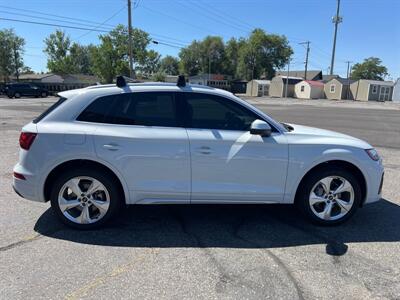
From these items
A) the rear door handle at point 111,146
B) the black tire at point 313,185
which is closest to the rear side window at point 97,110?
the rear door handle at point 111,146

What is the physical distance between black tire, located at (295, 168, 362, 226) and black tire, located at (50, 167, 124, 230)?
2.21m

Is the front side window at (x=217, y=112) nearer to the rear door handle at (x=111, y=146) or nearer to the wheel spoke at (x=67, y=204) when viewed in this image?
the rear door handle at (x=111, y=146)

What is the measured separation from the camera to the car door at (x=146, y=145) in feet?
13.5

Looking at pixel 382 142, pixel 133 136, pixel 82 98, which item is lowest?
pixel 382 142

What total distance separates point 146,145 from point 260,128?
1317 mm

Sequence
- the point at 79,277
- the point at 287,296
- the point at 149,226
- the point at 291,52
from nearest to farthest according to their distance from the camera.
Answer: the point at 287,296 → the point at 79,277 → the point at 149,226 → the point at 291,52

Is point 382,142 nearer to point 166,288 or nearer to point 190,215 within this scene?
point 190,215

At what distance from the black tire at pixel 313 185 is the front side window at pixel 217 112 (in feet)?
3.30

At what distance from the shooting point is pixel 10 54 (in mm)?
77312

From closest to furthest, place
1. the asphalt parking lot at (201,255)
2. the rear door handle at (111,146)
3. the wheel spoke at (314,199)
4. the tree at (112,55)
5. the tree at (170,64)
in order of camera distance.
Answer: the asphalt parking lot at (201,255) < the rear door handle at (111,146) < the wheel spoke at (314,199) < the tree at (112,55) < the tree at (170,64)

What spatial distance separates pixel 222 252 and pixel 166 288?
2.81 feet

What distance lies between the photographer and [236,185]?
14.0 ft

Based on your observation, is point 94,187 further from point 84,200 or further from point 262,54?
point 262,54

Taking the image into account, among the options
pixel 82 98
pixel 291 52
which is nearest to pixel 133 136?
pixel 82 98
